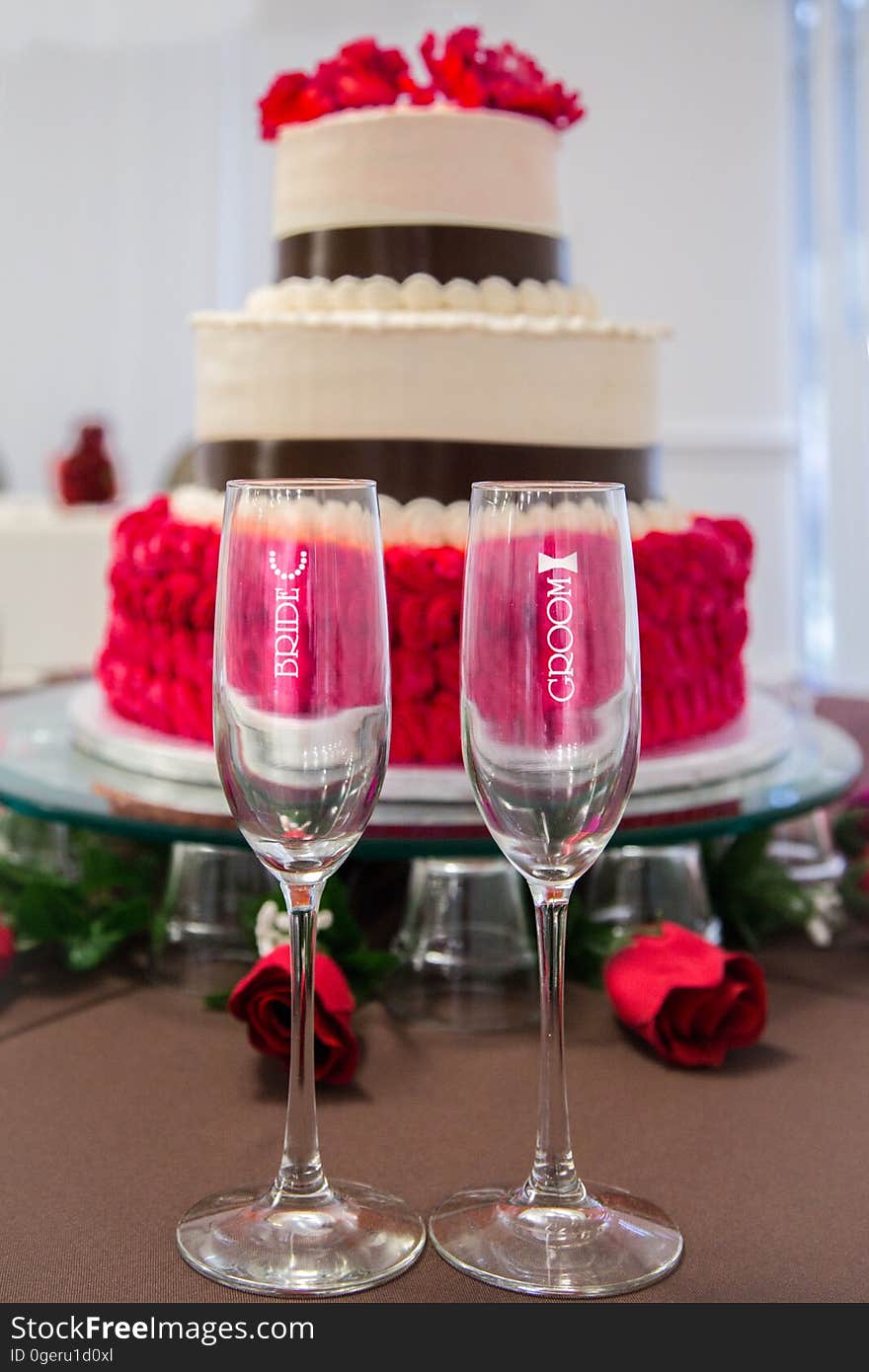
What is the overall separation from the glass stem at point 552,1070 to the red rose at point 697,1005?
0.97 feet

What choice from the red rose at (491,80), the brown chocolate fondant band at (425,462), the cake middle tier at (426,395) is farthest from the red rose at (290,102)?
the brown chocolate fondant band at (425,462)

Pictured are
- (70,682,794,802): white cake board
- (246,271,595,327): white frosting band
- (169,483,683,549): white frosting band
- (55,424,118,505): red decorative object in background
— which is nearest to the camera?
(70,682,794,802): white cake board

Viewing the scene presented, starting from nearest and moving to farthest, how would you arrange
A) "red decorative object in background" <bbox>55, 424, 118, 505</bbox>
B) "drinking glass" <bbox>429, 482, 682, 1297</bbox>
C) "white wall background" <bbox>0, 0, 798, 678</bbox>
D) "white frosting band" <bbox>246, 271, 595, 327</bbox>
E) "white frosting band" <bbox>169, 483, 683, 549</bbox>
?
"drinking glass" <bbox>429, 482, 682, 1297</bbox> < "white frosting band" <bbox>169, 483, 683, 549</bbox> < "white frosting band" <bbox>246, 271, 595, 327</bbox> < "red decorative object in background" <bbox>55, 424, 118, 505</bbox> < "white wall background" <bbox>0, 0, 798, 678</bbox>

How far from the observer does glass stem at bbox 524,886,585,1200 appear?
848 mm

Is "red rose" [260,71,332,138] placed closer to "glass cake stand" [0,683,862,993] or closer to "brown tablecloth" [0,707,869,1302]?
"glass cake stand" [0,683,862,993]

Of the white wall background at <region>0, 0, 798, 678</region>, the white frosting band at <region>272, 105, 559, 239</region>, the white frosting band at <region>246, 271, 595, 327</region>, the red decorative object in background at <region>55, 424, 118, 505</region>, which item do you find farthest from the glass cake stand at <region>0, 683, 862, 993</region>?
the white wall background at <region>0, 0, 798, 678</region>

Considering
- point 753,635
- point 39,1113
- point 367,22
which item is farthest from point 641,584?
point 367,22

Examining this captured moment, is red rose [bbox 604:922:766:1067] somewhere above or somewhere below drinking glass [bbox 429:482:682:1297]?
below

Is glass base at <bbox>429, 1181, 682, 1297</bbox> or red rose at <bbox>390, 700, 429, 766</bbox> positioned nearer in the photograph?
glass base at <bbox>429, 1181, 682, 1297</bbox>

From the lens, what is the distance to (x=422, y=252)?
5.10 ft

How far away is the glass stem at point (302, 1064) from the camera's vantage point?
33.6 inches

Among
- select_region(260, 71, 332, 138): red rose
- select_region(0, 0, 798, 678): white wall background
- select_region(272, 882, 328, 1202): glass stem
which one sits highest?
select_region(0, 0, 798, 678): white wall background

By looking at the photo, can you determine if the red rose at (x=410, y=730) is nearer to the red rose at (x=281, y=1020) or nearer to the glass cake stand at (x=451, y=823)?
the glass cake stand at (x=451, y=823)
